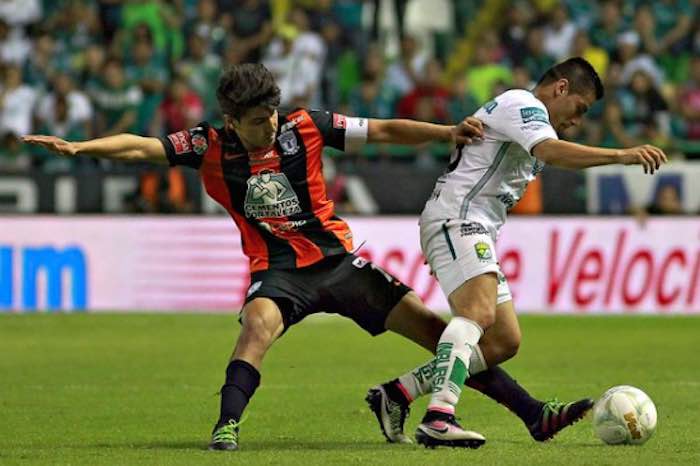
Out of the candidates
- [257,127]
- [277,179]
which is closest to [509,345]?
[277,179]

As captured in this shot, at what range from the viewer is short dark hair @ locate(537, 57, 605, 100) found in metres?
8.38

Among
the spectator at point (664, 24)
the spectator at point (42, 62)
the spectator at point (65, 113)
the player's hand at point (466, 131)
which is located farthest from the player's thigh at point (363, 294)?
the spectator at point (664, 24)

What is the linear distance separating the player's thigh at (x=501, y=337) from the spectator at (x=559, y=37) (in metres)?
14.4

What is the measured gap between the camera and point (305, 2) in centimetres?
2312

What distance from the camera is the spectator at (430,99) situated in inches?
808

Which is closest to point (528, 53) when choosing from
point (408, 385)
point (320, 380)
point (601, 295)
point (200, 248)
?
point (601, 295)

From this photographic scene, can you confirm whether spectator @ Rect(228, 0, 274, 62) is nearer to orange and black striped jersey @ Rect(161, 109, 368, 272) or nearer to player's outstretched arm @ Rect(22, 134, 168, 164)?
orange and black striped jersey @ Rect(161, 109, 368, 272)

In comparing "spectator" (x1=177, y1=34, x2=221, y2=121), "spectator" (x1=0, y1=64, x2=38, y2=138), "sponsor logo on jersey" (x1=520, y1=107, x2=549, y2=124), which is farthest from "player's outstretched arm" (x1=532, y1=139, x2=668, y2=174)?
"spectator" (x1=177, y1=34, x2=221, y2=121)

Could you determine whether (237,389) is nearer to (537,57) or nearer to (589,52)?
(589,52)

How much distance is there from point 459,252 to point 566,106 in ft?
A: 3.23

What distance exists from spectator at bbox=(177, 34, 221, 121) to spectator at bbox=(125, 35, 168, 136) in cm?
33

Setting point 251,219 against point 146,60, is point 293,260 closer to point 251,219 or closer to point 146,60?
point 251,219

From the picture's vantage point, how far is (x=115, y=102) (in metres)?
20.4

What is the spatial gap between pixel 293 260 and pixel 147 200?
11.0 metres
